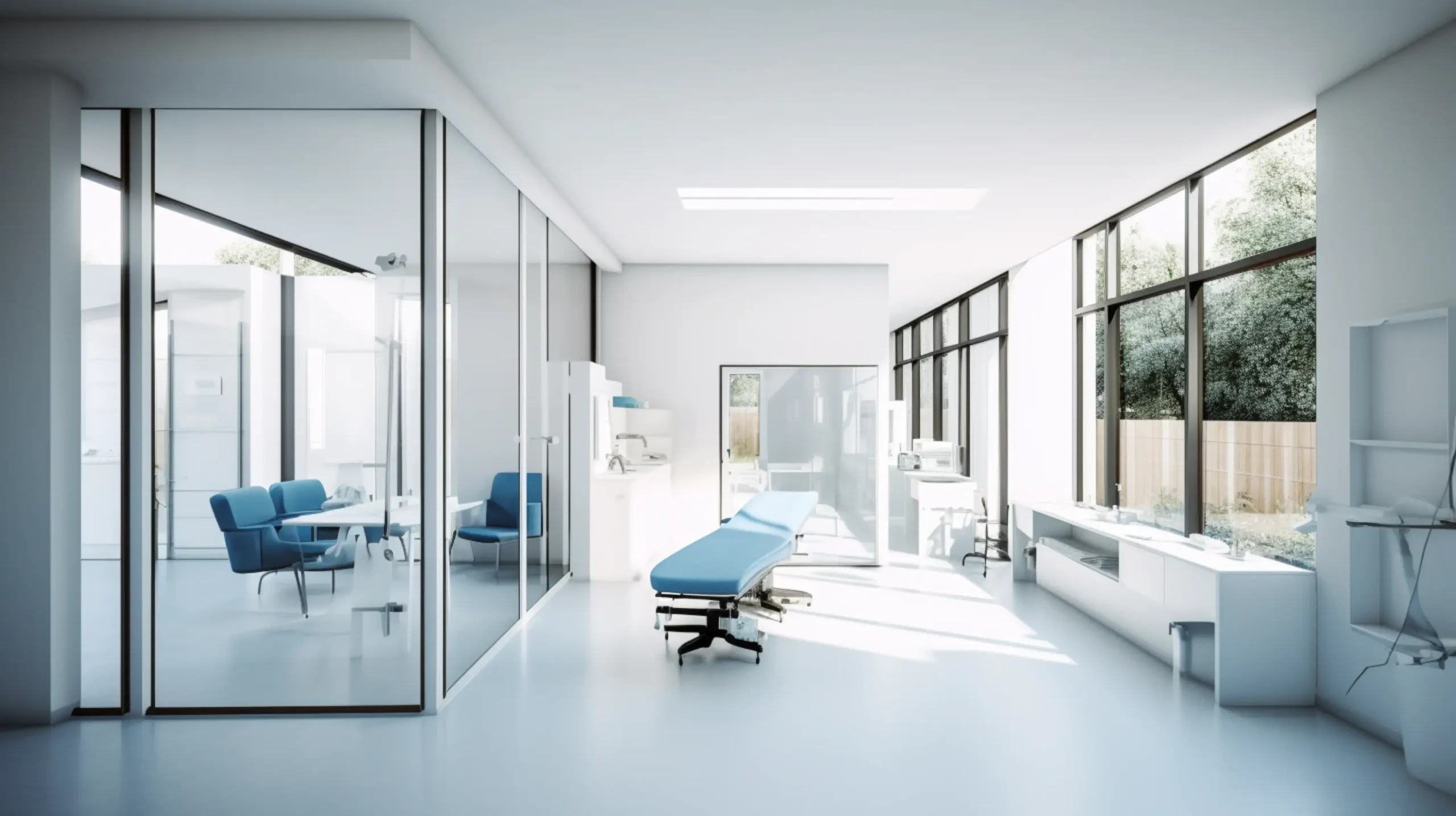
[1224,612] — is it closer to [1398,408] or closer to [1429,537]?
[1429,537]

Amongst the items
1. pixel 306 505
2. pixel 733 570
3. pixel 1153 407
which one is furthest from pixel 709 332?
pixel 1153 407

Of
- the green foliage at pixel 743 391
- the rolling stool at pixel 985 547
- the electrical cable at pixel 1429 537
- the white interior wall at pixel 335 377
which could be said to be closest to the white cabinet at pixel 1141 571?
the electrical cable at pixel 1429 537

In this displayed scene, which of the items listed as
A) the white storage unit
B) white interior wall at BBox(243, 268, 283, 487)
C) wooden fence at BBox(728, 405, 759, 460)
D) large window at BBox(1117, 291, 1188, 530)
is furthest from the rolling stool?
white interior wall at BBox(243, 268, 283, 487)

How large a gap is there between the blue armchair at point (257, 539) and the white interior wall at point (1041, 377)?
6.79m

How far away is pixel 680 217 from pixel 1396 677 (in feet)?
17.7

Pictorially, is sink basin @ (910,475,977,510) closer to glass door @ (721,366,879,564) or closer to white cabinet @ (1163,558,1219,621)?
glass door @ (721,366,879,564)

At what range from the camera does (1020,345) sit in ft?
26.5

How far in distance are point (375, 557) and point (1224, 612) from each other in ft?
15.9

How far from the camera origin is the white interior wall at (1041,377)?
25.1ft

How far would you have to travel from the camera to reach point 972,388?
31.6 ft

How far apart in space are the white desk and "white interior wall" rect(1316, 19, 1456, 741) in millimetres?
116

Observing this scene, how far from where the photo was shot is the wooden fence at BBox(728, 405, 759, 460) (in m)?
7.99

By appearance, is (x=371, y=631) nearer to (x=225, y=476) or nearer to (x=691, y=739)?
(x=691, y=739)

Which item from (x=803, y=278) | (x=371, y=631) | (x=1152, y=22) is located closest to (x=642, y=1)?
(x=1152, y=22)
